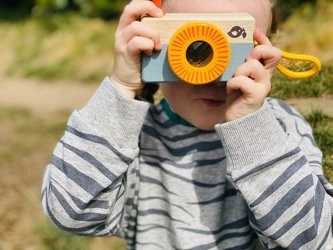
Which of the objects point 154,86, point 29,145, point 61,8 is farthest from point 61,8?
point 154,86

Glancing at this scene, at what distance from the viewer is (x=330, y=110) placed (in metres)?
1.11

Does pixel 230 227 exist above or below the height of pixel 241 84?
below

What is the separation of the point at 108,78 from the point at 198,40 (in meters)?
0.16

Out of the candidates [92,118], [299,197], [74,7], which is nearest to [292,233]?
[299,197]

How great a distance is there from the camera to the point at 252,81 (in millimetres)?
815

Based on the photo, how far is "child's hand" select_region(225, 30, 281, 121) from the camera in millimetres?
805

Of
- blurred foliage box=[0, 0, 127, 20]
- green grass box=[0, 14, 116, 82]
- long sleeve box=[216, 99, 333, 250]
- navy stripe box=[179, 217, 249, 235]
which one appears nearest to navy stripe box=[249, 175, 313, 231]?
long sleeve box=[216, 99, 333, 250]

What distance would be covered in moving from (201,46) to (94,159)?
0.75ft

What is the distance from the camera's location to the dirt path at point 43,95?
3.15m

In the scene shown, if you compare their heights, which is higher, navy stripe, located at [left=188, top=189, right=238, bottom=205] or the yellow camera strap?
the yellow camera strap

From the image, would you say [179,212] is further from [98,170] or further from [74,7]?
[74,7]

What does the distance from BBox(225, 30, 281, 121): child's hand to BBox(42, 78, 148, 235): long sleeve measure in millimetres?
122

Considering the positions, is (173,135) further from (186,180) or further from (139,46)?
(139,46)

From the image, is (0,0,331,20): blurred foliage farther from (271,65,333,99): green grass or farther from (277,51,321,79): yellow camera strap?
(277,51,321,79): yellow camera strap
